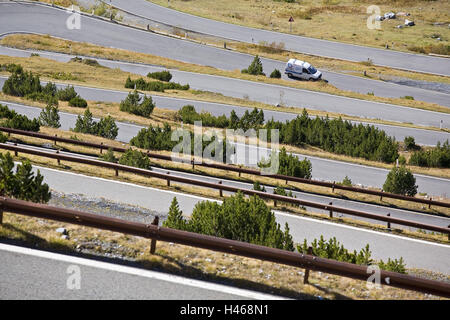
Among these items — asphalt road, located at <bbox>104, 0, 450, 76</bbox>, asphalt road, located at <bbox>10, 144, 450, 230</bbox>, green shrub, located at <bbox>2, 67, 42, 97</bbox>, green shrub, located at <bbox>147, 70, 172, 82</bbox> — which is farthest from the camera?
asphalt road, located at <bbox>104, 0, 450, 76</bbox>

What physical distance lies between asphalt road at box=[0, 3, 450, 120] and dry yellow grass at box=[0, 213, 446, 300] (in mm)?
27707

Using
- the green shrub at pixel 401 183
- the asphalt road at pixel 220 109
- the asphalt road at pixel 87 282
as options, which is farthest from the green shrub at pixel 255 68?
the asphalt road at pixel 87 282

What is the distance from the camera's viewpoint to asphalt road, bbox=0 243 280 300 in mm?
6766

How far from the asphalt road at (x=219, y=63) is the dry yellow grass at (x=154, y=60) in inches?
48.1

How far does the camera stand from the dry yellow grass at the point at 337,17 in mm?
56688

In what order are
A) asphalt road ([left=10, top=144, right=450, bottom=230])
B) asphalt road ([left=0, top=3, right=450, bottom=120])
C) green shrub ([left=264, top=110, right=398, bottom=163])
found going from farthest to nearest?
asphalt road ([left=0, top=3, right=450, bottom=120]) → green shrub ([left=264, top=110, right=398, bottom=163]) → asphalt road ([left=10, top=144, right=450, bottom=230])

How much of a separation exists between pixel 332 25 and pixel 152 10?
22576mm

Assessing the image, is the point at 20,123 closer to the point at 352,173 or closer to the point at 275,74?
the point at 352,173

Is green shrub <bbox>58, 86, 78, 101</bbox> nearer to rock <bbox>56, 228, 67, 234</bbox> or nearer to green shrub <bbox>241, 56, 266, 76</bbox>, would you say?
green shrub <bbox>241, 56, 266, 76</bbox>

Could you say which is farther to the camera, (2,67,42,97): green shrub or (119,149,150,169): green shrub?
(2,67,42,97): green shrub

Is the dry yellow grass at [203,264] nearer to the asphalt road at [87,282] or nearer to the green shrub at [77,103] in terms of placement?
the asphalt road at [87,282]

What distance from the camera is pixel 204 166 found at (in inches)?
749

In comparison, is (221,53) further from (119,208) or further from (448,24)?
(119,208)

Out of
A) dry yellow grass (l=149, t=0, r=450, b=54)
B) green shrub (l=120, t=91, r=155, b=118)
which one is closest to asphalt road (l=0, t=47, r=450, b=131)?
green shrub (l=120, t=91, r=155, b=118)
